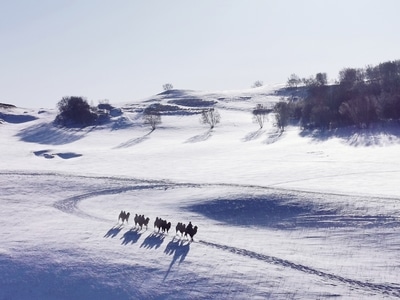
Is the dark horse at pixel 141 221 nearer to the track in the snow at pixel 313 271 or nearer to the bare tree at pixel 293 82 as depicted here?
the track in the snow at pixel 313 271

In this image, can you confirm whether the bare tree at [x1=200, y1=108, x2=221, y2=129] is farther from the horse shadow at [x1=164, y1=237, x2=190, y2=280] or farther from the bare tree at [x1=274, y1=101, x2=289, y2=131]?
the horse shadow at [x1=164, y1=237, x2=190, y2=280]

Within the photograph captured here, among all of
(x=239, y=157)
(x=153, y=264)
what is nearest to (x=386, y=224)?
(x=153, y=264)

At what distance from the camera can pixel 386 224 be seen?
30.3 metres

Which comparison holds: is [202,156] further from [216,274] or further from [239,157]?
[216,274]

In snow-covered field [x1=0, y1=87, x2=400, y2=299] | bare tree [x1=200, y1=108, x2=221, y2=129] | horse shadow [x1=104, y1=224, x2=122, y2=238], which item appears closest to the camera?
snow-covered field [x1=0, y1=87, x2=400, y2=299]

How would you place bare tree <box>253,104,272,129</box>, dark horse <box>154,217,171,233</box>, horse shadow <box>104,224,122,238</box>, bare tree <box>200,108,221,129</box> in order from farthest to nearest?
bare tree <box>200,108,221,129</box> < bare tree <box>253,104,272,129</box> < dark horse <box>154,217,171,233</box> < horse shadow <box>104,224,122,238</box>

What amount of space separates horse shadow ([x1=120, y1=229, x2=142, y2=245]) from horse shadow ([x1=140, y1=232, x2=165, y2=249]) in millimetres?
625

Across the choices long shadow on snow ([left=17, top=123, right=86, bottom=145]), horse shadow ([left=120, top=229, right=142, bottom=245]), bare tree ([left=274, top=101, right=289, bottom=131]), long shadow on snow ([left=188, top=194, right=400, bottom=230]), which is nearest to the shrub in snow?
long shadow on snow ([left=17, top=123, right=86, bottom=145])

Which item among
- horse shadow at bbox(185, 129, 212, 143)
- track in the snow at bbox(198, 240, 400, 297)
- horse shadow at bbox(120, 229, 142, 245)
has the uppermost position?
horse shadow at bbox(185, 129, 212, 143)

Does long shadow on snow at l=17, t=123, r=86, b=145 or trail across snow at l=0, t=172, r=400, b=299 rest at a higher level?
long shadow on snow at l=17, t=123, r=86, b=145

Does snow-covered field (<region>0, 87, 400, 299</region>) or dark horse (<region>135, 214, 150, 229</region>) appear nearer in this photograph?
snow-covered field (<region>0, 87, 400, 299</region>)

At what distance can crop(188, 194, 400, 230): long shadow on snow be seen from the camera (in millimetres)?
31625

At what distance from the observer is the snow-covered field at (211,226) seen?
23594 millimetres

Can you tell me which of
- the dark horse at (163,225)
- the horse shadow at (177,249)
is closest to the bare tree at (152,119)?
the dark horse at (163,225)
